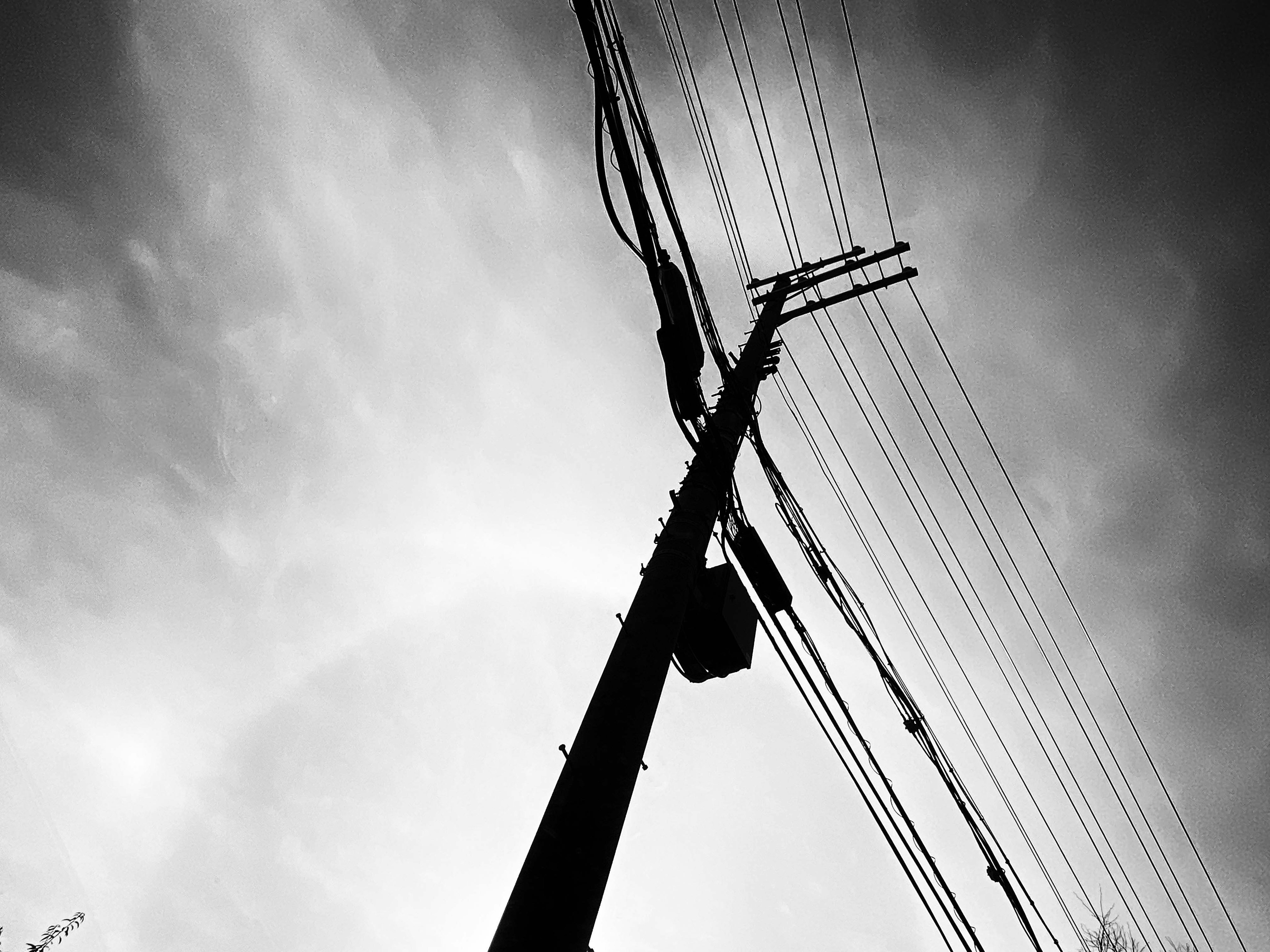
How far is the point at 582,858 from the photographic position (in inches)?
88.8

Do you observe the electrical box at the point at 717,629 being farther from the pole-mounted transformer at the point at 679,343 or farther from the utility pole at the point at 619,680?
the pole-mounted transformer at the point at 679,343

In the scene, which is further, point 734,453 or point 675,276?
point 734,453

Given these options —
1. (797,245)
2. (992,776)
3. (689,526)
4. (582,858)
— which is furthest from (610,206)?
(992,776)

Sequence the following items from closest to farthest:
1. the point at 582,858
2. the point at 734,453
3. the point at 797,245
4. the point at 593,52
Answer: the point at 582,858 < the point at 593,52 < the point at 734,453 < the point at 797,245

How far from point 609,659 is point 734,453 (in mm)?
2157

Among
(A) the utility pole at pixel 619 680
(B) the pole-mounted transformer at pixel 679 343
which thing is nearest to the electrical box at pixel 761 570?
(A) the utility pole at pixel 619 680

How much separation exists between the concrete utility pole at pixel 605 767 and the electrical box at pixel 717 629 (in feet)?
0.97

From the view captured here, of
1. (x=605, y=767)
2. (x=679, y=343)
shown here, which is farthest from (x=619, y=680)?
(x=679, y=343)

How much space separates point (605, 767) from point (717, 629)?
1.55 m

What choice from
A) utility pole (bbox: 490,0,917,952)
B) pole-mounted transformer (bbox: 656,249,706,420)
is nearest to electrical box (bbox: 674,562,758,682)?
utility pole (bbox: 490,0,917,952)

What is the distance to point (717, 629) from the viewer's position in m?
3.90

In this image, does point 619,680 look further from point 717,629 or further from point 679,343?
point 679,343

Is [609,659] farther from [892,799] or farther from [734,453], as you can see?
[892,799]

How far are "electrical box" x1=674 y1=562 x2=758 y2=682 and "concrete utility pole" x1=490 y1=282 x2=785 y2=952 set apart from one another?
0.97 ft
